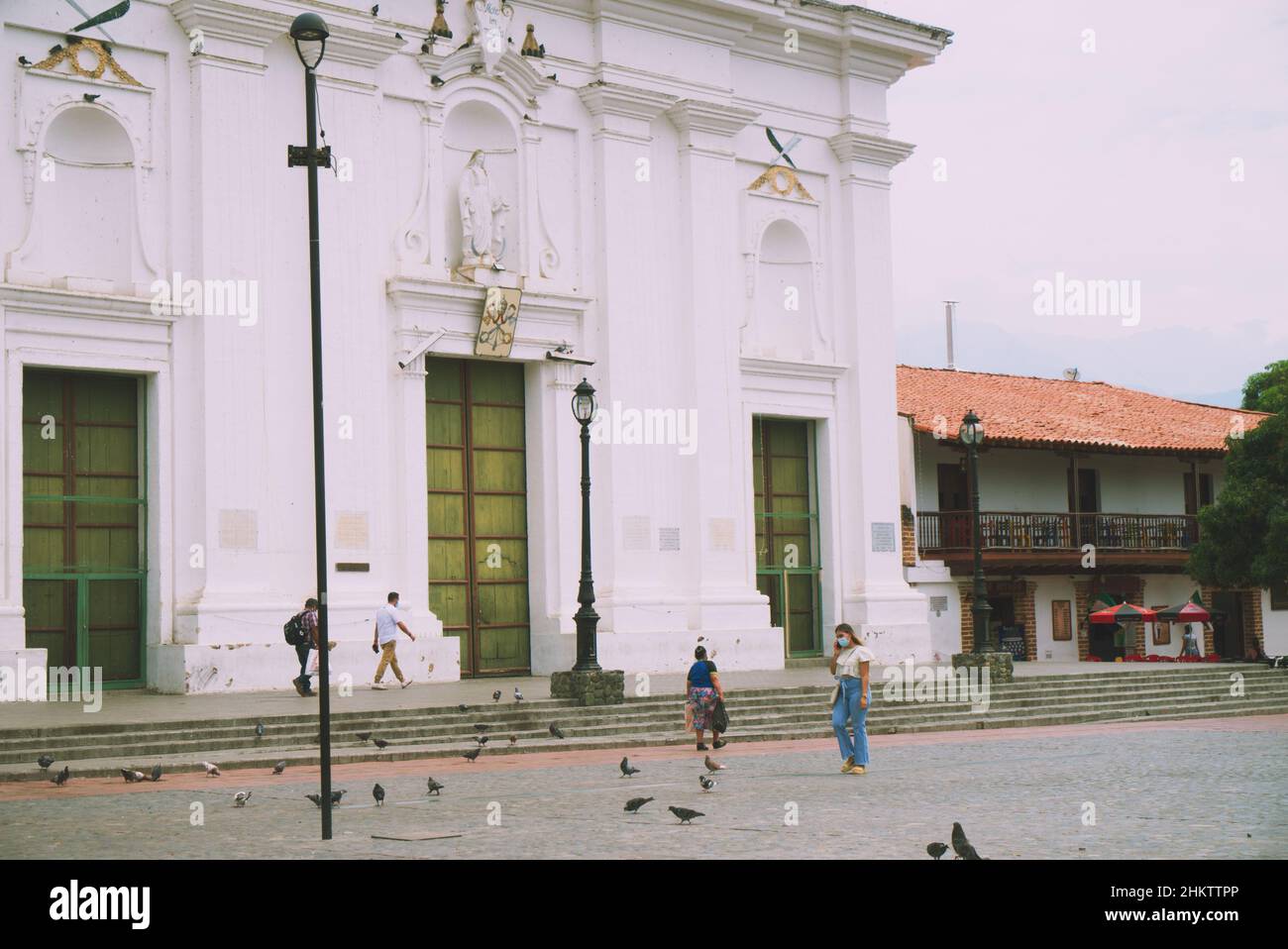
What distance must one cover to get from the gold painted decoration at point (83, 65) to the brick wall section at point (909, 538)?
19171 mm

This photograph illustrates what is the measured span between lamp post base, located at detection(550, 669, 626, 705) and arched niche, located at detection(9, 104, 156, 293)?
8.07 meters

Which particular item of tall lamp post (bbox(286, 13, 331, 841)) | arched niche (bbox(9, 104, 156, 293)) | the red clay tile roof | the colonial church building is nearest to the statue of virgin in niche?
the colonial church building

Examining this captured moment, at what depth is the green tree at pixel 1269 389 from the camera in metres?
38.4

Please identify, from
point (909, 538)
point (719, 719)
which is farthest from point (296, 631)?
point (909, 538)

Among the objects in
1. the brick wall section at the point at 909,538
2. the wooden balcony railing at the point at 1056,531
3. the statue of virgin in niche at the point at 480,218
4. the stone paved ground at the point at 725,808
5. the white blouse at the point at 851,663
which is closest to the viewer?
the stone paved ground at the point at 725,808

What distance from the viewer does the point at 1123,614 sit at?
3741 centimetres

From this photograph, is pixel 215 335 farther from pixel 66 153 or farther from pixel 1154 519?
pixel 1154 519

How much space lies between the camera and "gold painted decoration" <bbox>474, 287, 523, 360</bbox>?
25.9 metres

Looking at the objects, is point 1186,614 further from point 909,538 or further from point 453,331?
point 453,331

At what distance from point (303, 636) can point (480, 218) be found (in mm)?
7884

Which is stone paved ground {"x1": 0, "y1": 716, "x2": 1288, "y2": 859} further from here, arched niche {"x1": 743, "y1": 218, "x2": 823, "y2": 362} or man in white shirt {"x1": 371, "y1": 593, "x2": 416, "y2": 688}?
arched niche {"x1": 743, "y1": 218, "x2": 823, "y2": 362}

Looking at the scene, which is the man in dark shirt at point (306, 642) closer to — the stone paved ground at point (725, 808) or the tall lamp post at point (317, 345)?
the stone paved ground at point (725, 808)

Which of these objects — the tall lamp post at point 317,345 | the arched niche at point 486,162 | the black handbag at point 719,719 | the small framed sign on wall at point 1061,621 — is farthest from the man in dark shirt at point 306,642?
the small framed sign on wall at point 1061,621

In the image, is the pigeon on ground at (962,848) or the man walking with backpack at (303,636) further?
the man walking with backpack at (303,636)
